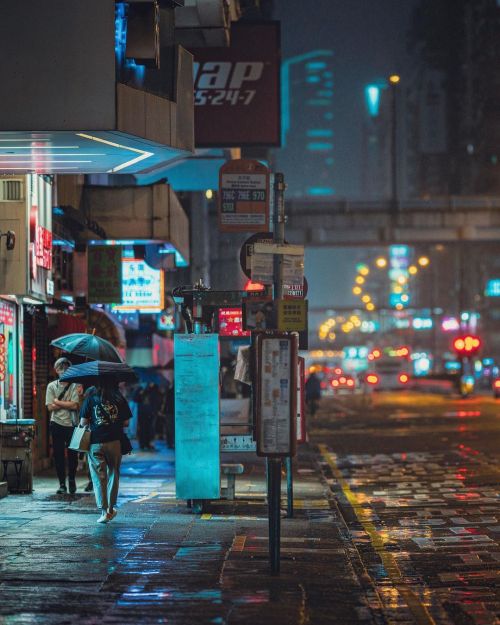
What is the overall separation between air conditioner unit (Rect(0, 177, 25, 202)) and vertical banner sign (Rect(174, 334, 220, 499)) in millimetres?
4758

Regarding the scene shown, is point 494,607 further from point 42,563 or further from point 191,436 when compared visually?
point 191,436

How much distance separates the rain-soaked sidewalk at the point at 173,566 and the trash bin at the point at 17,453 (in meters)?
0.42

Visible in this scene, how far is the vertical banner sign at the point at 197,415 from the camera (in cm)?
1377

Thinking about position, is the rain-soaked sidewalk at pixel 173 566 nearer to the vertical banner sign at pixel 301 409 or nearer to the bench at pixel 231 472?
the bench at pixel 231 472

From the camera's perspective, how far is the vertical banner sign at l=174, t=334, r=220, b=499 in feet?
45.2

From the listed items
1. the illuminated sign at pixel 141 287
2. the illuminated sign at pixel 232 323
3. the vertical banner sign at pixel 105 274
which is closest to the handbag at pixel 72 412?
the illuminated sign at pixel 232 323

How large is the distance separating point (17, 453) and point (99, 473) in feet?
10.6

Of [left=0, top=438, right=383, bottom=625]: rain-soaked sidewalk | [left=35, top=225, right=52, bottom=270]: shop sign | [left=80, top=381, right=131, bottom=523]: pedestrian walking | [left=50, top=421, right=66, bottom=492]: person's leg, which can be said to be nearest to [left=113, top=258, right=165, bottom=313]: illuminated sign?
[left=35, top=225, right=52, bottom=270]: shop sign

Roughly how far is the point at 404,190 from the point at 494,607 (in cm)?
19363

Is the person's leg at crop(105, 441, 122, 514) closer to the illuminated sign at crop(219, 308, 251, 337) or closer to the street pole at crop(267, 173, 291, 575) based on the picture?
the street pole at crop(267, 173, 291, 575)

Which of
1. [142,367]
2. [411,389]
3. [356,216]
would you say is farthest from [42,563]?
[411,389]

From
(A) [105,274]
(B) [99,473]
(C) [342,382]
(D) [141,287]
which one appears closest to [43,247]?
(A) [105,274]

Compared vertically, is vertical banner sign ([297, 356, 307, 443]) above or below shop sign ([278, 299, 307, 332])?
below

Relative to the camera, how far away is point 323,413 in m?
52.8
